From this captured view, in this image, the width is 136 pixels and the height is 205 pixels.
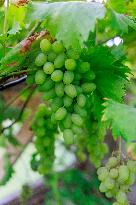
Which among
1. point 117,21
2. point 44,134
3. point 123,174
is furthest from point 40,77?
point 44,134

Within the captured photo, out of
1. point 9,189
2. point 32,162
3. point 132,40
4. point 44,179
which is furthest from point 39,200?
point 132,40

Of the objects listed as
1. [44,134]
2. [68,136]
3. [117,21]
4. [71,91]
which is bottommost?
[44,134]

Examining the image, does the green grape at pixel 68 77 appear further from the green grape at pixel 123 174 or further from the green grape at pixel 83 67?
the green grape at pixel 123 174

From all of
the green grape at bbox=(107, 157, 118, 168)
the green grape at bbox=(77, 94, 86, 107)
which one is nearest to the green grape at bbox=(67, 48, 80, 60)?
the green grape at bbox=(77, 94, 86, 107)

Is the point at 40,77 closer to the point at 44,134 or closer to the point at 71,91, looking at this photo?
the point at 71,91

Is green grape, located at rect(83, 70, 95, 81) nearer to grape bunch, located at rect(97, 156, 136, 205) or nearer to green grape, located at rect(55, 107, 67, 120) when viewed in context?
green grape, located at rect(55, 107, 67, 120)

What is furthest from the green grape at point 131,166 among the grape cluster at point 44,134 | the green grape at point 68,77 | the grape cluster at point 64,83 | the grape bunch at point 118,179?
the grape cluster at point 44,134

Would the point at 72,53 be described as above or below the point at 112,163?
above

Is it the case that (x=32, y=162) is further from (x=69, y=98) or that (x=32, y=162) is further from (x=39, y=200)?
(x=69, y=98)
